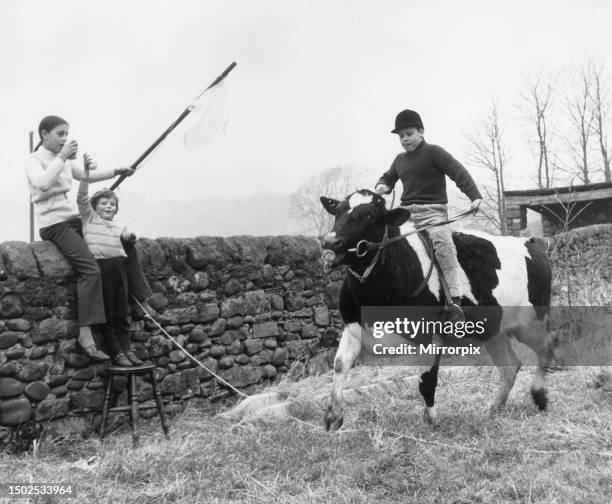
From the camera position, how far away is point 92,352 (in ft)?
19.2

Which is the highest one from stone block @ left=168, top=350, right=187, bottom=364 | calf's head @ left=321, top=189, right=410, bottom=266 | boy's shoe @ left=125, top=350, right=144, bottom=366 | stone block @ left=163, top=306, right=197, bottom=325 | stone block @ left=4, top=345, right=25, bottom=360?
calf's head @ left=321, top=189, right=410, bottom=266

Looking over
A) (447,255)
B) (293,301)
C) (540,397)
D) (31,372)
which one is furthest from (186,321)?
(540,397)

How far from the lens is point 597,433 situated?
521cm

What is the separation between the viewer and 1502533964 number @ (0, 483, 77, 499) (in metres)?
4.10

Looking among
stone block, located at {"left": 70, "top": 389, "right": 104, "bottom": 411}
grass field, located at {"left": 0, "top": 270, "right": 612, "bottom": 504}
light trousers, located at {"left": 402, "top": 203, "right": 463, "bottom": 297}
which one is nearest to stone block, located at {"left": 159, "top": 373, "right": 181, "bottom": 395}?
grass field, located at {"left": 0, "top": 270, "right": 612, "bottom": 504}

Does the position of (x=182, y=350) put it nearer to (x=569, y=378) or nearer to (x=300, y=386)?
(x=300, y=386)

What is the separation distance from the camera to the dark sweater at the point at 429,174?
586cm

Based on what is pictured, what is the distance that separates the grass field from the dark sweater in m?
1.94

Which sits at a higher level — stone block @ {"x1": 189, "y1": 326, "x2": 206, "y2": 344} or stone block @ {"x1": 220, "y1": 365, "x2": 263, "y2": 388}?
stone block @ {"x1": 189, "y1": 326, "x2": 206, "y2": 344}

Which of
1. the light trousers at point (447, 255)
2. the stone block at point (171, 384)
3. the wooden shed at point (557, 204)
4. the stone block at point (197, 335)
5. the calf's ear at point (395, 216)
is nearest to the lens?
the calf's ear at point (395, 216)

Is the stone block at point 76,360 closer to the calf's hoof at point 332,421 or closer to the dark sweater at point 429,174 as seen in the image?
the calf's hoof at point 332,421

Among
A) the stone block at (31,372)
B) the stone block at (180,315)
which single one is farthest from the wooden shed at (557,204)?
the stone block at (31,372)

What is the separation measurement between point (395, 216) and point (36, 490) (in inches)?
126

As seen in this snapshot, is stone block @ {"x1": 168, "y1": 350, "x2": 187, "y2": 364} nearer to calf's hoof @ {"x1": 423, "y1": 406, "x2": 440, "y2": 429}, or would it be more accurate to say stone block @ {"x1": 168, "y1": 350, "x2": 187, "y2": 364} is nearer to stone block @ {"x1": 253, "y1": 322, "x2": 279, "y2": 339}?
stone block @ {"x1": 253, "y1": 322, "x2": 279, "y2": 339}
